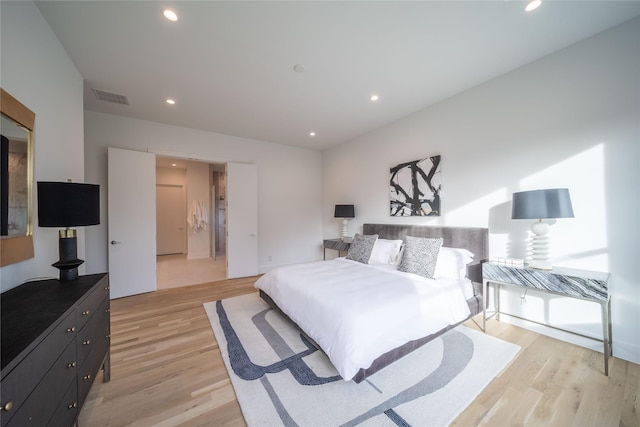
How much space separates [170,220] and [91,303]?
671cm

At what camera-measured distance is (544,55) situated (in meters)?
2.41

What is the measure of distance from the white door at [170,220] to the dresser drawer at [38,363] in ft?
22.1

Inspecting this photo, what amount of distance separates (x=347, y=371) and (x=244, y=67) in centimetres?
307

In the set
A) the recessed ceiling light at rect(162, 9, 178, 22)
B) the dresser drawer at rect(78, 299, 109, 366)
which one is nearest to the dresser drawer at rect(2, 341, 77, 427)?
the dresser drawer at rect(78, 299, 109, 366)

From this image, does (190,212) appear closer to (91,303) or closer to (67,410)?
(91,303)

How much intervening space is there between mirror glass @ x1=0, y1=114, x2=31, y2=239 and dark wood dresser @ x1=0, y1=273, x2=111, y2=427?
40 centimetres

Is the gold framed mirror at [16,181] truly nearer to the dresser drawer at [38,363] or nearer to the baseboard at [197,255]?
the dresser drawer at [38,363]

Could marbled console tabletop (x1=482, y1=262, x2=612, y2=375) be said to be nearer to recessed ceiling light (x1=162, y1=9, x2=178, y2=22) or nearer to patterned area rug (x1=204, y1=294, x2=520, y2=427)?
patterned area rug (x1=204, y1=294, x2=520, y2=427)

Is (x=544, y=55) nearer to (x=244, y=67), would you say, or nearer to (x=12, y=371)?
(x=244, y=67)

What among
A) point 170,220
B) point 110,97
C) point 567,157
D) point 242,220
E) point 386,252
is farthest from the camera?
point 170,220

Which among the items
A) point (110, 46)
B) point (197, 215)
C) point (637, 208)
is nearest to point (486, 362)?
point (637, 208)

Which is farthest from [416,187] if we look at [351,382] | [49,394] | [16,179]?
[16,179]

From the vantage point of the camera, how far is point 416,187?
365cm

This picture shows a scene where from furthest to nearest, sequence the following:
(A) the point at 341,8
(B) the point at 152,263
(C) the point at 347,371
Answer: (B) the point at 152,263 < (A) the point at 341,8 < (C) the point at 347,371
